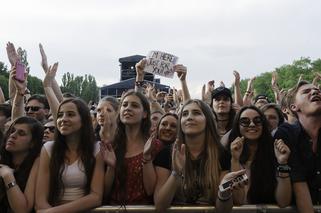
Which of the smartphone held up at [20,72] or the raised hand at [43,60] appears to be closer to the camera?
the smartphone held up at [20,72]

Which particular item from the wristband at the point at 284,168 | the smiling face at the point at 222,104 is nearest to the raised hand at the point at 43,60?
the smiling face at the point at 222,104

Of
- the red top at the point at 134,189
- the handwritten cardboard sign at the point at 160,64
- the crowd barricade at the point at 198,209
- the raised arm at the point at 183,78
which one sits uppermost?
the handwritten cardboard sign at the point at 160,64

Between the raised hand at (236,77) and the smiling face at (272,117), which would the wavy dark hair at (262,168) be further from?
the raised hand at (236,77)

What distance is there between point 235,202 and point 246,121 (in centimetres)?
93

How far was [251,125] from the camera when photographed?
4246mm

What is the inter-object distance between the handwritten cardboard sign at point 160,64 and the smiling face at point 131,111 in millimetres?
3020

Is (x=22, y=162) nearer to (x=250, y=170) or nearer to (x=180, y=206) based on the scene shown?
(x=180, y=206)

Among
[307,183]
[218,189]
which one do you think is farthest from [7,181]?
[307,183]

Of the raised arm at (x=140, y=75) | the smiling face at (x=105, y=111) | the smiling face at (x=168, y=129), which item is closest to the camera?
the smiling face at (x=168, y=129)

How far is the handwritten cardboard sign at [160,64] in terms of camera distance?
24.3 feet

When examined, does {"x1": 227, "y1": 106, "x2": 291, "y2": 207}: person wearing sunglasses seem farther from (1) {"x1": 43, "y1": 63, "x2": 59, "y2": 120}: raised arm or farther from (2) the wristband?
(1) {"x1": 43, "y1": 63, "x2": 59, "y2": 120}: raised arm

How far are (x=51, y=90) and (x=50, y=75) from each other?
0.44 meters

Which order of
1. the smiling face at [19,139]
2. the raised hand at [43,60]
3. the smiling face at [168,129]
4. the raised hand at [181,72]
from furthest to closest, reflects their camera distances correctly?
the raised hand at [43,60] → the raised hand at [181,72] → the smiling face at [168,129] → the smiling face at [19,139]

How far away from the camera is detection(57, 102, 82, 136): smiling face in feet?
13.4
